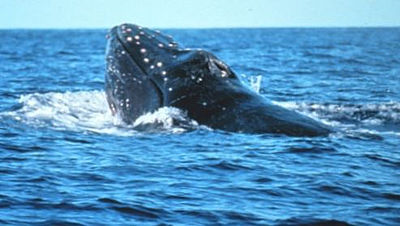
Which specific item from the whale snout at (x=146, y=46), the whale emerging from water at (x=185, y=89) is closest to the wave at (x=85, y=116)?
the whale emerging from water at (x=185, y=89)

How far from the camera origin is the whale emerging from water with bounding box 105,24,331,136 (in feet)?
39.3

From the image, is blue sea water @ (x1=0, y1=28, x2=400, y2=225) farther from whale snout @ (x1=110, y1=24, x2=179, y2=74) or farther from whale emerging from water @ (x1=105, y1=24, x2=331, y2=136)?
whale snout @ (x1=110, y1=24, x2=179, y2=74)

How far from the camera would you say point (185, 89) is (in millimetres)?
12352

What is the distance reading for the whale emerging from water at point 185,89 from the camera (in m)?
12.0

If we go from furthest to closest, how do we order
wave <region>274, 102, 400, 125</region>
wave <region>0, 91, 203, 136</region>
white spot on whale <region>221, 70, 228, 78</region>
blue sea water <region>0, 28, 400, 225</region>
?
wave <region>274, 102, 400, 125</region>
white spot on whale <region>221, 70, 228, 78</region>
wave <region>0, 91, 203, 136</region>
blue sea water <region>0, 28, 400, 225</region>

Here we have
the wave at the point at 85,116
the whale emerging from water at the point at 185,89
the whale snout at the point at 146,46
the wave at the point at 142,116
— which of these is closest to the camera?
the whale emerging from water at the point at 185,89

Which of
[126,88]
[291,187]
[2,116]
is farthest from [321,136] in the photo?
[2,116]

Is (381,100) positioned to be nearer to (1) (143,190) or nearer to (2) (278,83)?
(2) (278,83)

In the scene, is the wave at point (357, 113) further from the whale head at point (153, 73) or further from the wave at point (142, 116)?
the whale head at point (153, 73)

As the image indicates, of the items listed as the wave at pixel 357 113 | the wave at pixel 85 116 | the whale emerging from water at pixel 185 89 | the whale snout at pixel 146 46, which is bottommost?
the wave at pixel 85 116

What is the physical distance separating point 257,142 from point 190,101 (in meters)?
1.34

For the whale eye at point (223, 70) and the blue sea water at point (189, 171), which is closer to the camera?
the blue sea water at point (189, 171)

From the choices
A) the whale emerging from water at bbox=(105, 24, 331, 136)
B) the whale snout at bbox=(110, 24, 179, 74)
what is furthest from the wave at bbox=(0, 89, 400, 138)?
the whale snout at bbox=(110, 24, 179, 74)

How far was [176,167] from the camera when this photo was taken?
1034cm
